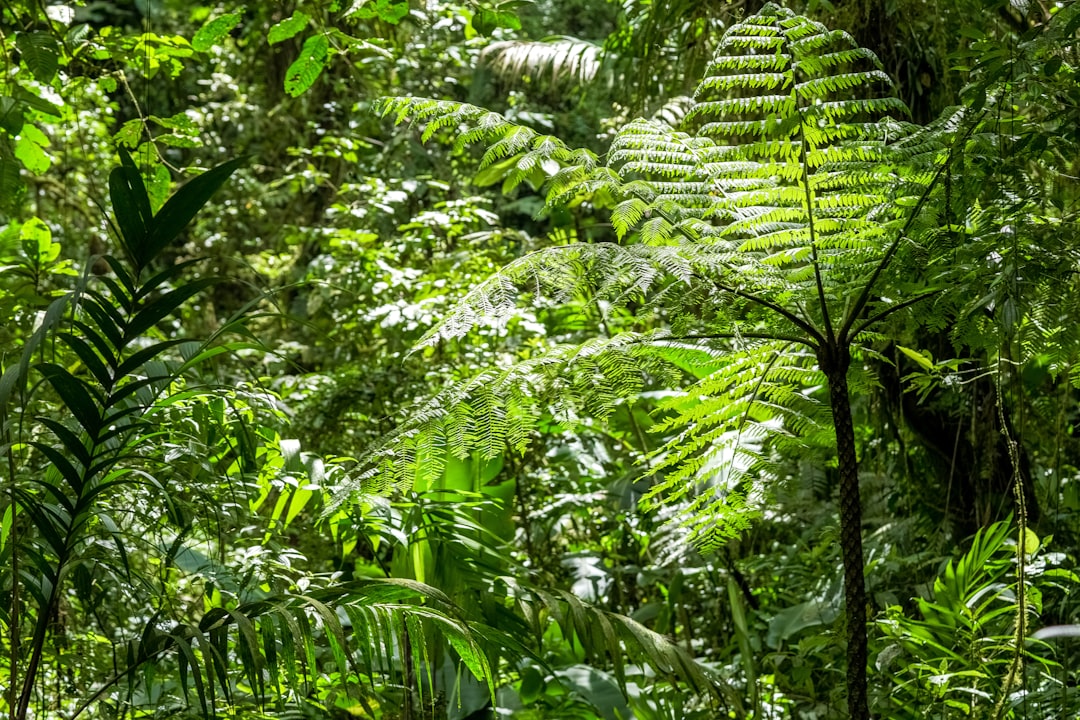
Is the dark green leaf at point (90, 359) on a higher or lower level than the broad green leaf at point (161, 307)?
lower

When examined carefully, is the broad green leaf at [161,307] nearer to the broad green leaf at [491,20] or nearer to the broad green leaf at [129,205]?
the broad green leaf at [129,205]

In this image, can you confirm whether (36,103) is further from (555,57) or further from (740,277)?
(555,57)

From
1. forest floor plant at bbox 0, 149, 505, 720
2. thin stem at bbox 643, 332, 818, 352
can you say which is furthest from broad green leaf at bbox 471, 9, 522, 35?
forest floor plant at bbox 0, 149, 505, 720

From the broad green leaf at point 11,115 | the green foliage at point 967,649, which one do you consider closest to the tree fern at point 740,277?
the green foliage at point 967,649

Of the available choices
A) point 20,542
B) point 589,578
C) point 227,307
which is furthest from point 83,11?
point 20,542

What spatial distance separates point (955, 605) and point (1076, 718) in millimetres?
353

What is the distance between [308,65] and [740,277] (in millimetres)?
1459

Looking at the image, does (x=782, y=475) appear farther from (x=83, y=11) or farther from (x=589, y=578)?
(x=83, y=11)

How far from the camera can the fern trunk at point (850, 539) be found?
2021 mm

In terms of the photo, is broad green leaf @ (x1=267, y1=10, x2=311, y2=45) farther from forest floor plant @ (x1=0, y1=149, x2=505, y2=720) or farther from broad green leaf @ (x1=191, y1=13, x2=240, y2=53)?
forest floor plant @ (x1=0, y1=149, x2=505, y2=720)

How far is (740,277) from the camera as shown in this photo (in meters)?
2.22

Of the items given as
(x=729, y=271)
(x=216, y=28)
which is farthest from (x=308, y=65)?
(x=729, y=271)

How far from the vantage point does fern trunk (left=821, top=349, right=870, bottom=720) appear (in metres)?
2.02

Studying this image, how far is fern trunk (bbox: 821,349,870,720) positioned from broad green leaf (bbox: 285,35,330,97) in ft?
5.53
